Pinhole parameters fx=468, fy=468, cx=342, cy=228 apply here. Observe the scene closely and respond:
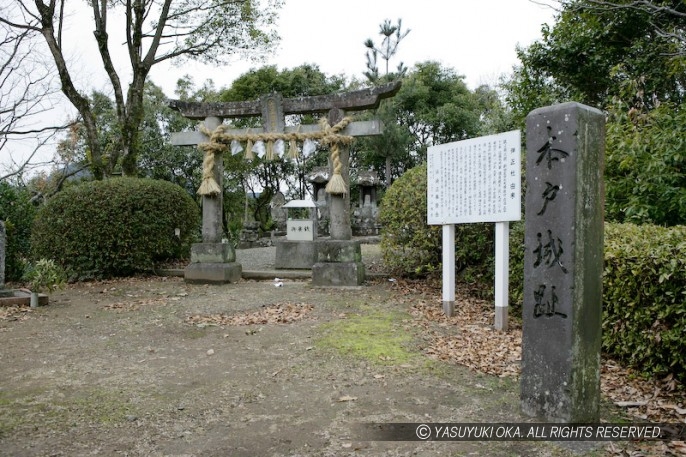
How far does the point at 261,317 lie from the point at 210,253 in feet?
11.4

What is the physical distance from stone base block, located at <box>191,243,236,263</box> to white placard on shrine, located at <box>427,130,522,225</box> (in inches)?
183

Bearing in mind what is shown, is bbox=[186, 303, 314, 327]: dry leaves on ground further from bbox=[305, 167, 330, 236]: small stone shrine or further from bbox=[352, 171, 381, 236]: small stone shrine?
bbox=[352, 171, 381, 236]: small stone shrine

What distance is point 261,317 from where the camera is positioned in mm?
6609

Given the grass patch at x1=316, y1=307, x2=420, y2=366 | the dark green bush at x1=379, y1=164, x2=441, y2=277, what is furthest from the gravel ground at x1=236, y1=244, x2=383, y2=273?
the grass patch at x1=316, y1=307, x2=420, y2=366

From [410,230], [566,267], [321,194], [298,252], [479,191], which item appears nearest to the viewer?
[566,267]

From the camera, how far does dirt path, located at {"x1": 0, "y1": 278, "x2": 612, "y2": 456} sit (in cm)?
311

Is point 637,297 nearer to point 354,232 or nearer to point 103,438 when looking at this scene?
point 103,438

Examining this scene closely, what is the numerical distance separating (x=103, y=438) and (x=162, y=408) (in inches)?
21.3

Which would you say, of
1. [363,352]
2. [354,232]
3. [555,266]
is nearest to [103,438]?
[363,352]

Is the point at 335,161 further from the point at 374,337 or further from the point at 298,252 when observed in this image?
the point at 374,337

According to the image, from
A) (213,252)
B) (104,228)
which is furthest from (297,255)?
(104,228)

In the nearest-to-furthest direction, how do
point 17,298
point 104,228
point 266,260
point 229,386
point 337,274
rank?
point 229,386 → point 17,298 → point 337,274 → point 104,228 → point 266,260

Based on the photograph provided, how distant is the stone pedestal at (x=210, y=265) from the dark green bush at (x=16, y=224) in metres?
4.48

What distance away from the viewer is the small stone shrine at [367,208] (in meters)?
22.4
